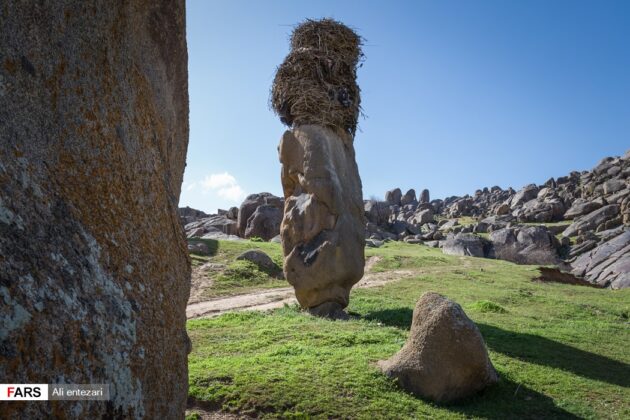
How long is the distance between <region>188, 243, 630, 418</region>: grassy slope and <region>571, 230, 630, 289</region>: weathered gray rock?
12.7m

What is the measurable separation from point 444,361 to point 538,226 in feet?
138

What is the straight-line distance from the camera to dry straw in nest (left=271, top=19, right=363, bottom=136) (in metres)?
14.2

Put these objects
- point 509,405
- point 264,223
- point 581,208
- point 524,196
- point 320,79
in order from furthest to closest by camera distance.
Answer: point 524,196
point 581,208
point 264,223
point 320,79
point 509,405

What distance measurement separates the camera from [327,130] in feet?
46.0

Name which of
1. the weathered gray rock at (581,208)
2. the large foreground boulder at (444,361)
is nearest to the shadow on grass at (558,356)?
the large foreground boulder at (444,361)

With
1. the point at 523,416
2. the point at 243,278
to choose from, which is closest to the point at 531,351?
the point at 523,416

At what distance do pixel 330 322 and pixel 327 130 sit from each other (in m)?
5.39

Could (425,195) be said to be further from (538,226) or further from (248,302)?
(248,302)

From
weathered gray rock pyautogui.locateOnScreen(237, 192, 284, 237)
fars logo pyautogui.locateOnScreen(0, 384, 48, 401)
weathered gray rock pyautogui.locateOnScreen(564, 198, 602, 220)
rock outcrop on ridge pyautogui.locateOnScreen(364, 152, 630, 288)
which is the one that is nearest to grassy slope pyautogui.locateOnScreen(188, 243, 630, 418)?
fars logo pyautogui.locateOnScreen(0, 384, 48, 401)

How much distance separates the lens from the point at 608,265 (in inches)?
1200

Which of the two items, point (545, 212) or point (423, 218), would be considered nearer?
point (545, 212)

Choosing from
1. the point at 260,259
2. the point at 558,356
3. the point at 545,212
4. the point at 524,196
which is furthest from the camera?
the point at 524,196

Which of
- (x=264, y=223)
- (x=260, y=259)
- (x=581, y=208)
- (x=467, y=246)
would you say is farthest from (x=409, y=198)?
(x=260, y=259)

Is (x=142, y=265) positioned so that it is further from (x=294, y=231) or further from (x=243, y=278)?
(x=243, y=278)
